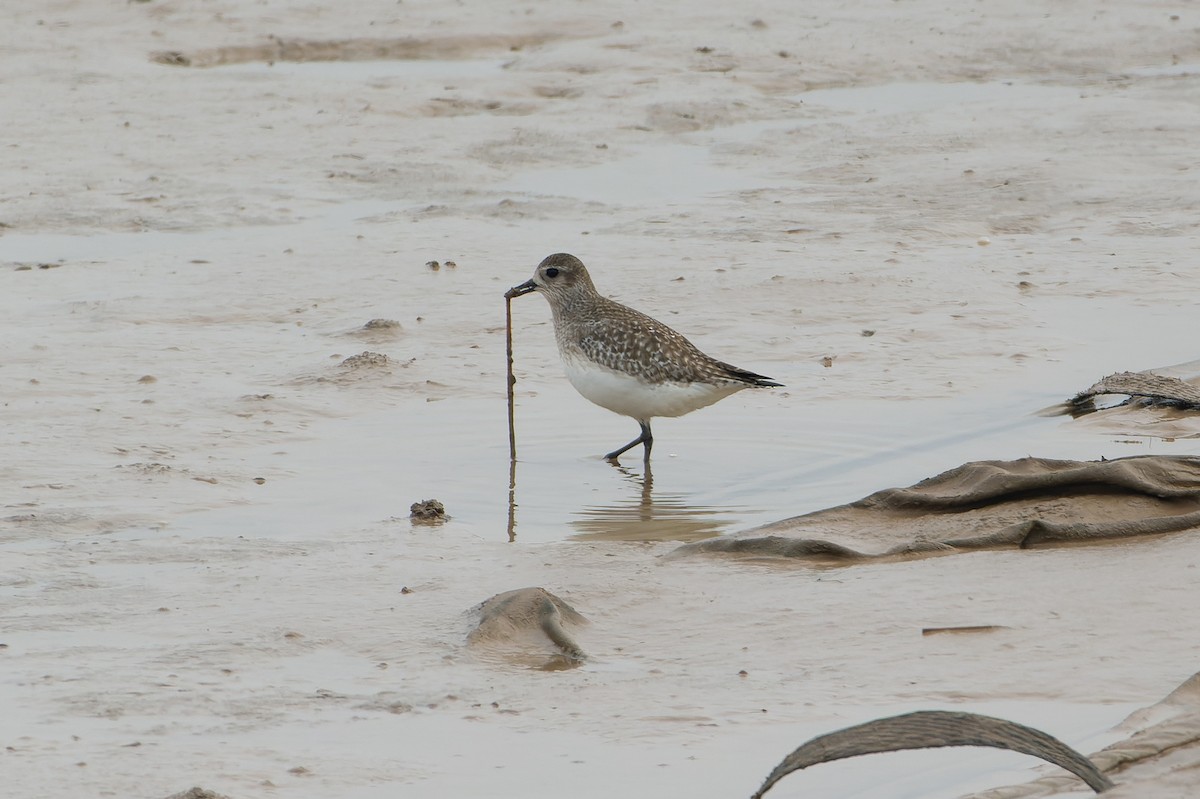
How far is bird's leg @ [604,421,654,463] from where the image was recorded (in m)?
8.70

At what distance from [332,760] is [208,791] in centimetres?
41

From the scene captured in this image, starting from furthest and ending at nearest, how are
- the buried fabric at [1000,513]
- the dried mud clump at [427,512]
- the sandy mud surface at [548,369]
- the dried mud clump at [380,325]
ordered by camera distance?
the dried mud clump at [380,325] → the dried mud clump at [427,512] → the buried fabric at [1000,513] → the sandy mud surface at [548,369]

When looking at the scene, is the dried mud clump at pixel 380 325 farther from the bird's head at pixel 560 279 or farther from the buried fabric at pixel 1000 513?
the buried fabric at pixel 1000 513

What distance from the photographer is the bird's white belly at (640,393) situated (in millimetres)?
8586

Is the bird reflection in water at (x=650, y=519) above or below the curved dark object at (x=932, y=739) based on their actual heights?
below

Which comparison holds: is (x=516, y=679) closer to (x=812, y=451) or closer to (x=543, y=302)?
(x=812, y=451)

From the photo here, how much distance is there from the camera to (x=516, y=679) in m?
5.39

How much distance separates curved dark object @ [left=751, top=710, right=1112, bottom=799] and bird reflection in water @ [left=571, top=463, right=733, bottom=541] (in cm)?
350

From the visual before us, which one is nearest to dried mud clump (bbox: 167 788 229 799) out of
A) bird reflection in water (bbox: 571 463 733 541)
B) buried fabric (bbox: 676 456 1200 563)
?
buried fabric (bbox: 676 456 1200 563)

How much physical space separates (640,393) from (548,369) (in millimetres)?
1482

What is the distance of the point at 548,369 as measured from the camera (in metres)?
10.0

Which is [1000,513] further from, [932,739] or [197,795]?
[197,795]

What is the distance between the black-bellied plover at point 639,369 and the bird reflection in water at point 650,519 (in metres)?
0.58

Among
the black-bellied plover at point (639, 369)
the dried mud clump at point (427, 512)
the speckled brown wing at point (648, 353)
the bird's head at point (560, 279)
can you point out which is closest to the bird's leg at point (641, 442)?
the black-bellied plover at point (639, 369)
